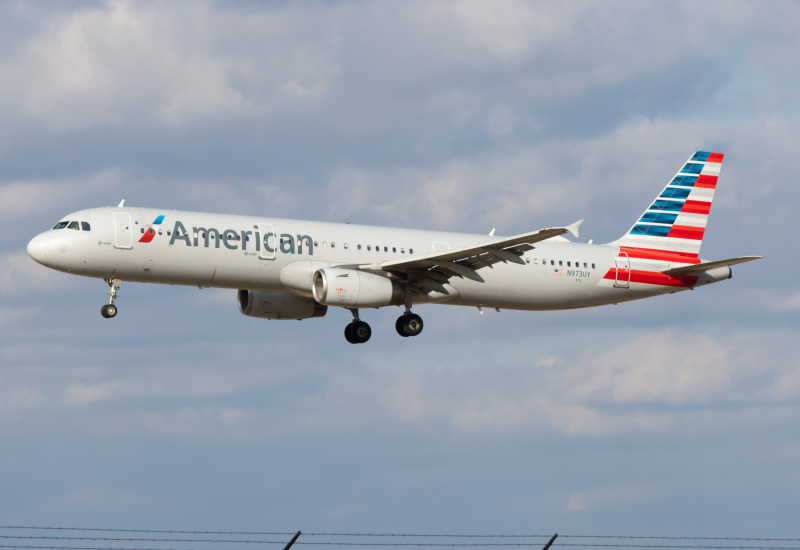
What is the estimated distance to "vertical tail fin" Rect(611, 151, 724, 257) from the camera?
60.1 m

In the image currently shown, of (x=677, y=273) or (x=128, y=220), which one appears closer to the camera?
(x=128, y=220)

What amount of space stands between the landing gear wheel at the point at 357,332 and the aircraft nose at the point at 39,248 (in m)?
13.3

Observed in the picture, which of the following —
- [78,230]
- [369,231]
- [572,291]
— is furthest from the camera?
[572,291]

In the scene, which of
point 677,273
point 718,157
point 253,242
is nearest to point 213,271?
point 253,242

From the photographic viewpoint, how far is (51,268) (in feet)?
161

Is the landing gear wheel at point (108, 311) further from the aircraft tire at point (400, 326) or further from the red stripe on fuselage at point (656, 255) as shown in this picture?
the red stripe on fuselage at point (656, 255)

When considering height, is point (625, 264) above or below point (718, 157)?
below

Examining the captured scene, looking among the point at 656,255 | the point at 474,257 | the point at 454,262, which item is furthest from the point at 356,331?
the point at 656,255

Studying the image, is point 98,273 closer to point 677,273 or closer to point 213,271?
point 213,271

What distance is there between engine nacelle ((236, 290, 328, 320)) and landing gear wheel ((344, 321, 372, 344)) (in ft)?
8.74

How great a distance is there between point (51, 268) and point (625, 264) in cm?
2571

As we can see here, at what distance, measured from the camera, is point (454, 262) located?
5147 cm

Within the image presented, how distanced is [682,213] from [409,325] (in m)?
16.6

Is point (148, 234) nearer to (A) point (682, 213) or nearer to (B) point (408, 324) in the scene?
(B) point (408, 324)
